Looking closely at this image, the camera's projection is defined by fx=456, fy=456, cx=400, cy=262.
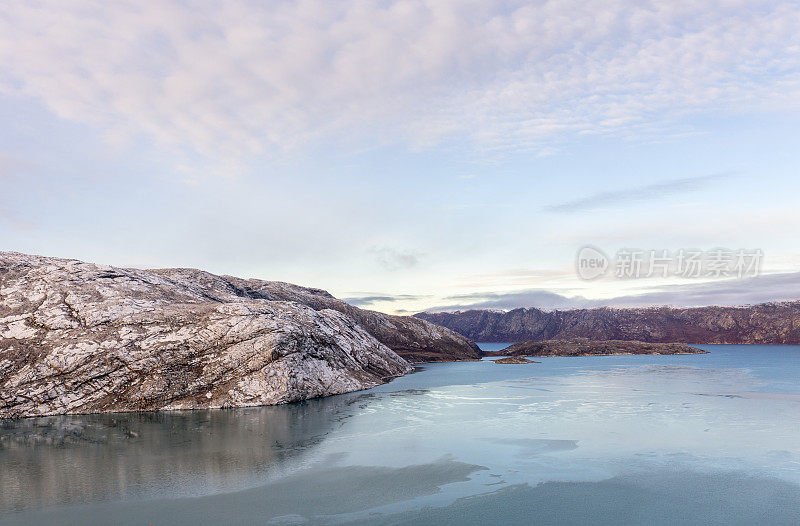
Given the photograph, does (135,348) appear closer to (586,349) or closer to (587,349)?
(586,349)

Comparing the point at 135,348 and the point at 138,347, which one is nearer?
the point at 135,348

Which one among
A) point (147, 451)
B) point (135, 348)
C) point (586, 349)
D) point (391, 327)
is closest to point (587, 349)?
point (586, 349)

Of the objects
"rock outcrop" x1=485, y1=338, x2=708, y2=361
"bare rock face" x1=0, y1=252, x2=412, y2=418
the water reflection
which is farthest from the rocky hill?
the water reflection

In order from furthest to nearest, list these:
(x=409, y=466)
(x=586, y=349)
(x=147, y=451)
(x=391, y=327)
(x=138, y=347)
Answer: (x=586, y=349)
(x=391, y=327)
(x=138, y=347)
(x=147, y=451)
(x=409, y=466)

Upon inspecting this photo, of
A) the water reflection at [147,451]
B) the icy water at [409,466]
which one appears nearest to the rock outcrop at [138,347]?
the water reflection at [147,451]

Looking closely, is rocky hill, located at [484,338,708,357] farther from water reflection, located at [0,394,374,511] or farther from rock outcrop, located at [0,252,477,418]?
water reflection, located at [0,394,374,511]

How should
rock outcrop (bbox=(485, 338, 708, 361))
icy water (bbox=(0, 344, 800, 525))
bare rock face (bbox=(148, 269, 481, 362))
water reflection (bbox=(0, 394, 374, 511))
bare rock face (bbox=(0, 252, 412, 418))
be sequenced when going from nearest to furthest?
1. icy water (bbox=(0, 344, 800, 525))
2. water reflection (bbox=(0, 394, 374, 511))
3. bare rock face (bbox=(0, 252, 412, 418))
4. bare rock face (bbox=(148, 269, 481, 362))
5. rock outcrop (bbox=(485, 338, 708, 361))
